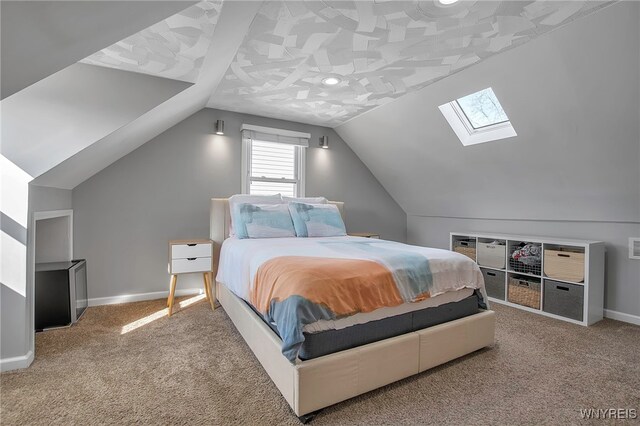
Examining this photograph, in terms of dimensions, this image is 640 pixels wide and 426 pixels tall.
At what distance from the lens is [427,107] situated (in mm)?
3186

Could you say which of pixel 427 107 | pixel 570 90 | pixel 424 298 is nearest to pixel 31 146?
pixel 424 298

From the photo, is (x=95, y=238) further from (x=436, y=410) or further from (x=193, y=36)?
(x=436, y=410)

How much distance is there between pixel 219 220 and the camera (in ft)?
11.0

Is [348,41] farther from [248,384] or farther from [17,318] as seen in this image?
[17,318]

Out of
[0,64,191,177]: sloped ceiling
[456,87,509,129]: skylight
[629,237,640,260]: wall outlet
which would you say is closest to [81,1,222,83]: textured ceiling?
[0,64,191,177]: sloped ceiling

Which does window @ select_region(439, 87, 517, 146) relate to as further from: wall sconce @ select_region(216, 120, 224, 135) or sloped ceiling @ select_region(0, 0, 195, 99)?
sloped ceiling @ select_region(0, 0, 195, 99)

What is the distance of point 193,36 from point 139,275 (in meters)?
2.60

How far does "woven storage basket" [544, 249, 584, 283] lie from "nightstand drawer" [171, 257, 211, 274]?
11.1 feet

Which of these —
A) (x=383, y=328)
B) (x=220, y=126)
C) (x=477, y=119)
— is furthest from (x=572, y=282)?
(x=220, y=126)

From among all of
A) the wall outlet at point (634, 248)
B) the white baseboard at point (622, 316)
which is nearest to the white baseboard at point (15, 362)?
the white baseboard at point (622, 316)

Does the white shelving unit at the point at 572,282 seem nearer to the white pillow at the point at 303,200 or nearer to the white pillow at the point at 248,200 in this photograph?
the white pillow at the point at 303,200

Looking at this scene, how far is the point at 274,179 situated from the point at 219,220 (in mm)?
1023

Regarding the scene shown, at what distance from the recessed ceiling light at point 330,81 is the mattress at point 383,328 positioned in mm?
2112

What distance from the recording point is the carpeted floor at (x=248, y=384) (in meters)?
1.51
